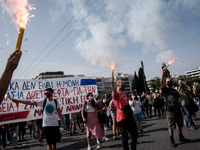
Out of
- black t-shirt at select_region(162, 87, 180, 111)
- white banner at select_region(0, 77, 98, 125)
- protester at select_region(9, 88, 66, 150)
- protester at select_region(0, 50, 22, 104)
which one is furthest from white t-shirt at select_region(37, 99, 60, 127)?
white banner at select_region(0, 77, 98, 125)

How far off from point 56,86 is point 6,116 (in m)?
2.83

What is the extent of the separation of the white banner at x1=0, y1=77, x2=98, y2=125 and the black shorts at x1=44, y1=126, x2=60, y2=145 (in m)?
4.82

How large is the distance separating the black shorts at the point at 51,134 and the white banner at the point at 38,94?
15.8 feet

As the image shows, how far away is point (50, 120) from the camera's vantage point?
4.30 meters

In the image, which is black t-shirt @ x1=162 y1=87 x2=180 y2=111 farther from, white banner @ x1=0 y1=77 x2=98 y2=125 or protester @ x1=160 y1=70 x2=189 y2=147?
white banner @ x1=0 y1=77 x2=98 y2=125

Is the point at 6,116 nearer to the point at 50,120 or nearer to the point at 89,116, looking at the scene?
the point at 89,116

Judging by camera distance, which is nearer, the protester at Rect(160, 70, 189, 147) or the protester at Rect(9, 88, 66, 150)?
the protester at Rect(9, 88, 66, 150)

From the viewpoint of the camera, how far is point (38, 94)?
896cm

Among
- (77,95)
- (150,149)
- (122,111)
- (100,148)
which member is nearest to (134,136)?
(122,111)

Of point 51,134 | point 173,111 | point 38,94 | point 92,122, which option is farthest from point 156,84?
point 51,134

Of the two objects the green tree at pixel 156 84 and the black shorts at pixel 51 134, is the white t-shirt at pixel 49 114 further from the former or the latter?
the green tree at pixel 156 84

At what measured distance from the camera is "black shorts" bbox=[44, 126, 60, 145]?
409 centimetres

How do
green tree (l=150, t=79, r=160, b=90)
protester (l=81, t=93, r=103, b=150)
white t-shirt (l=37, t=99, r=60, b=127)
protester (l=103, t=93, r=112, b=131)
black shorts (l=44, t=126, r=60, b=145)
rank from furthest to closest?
green tree (l=150, t=79, r=160, b=90) < protester (l=103, t=93, r=112, b=131) < protester (l=81, t=93, r=103, b=150) < white t-shirt (l=37, t=99, r=60, b=127) < black shorts (l=44, t=126, r=60, b=145)

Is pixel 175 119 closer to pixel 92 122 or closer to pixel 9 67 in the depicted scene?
pixel 92 122
